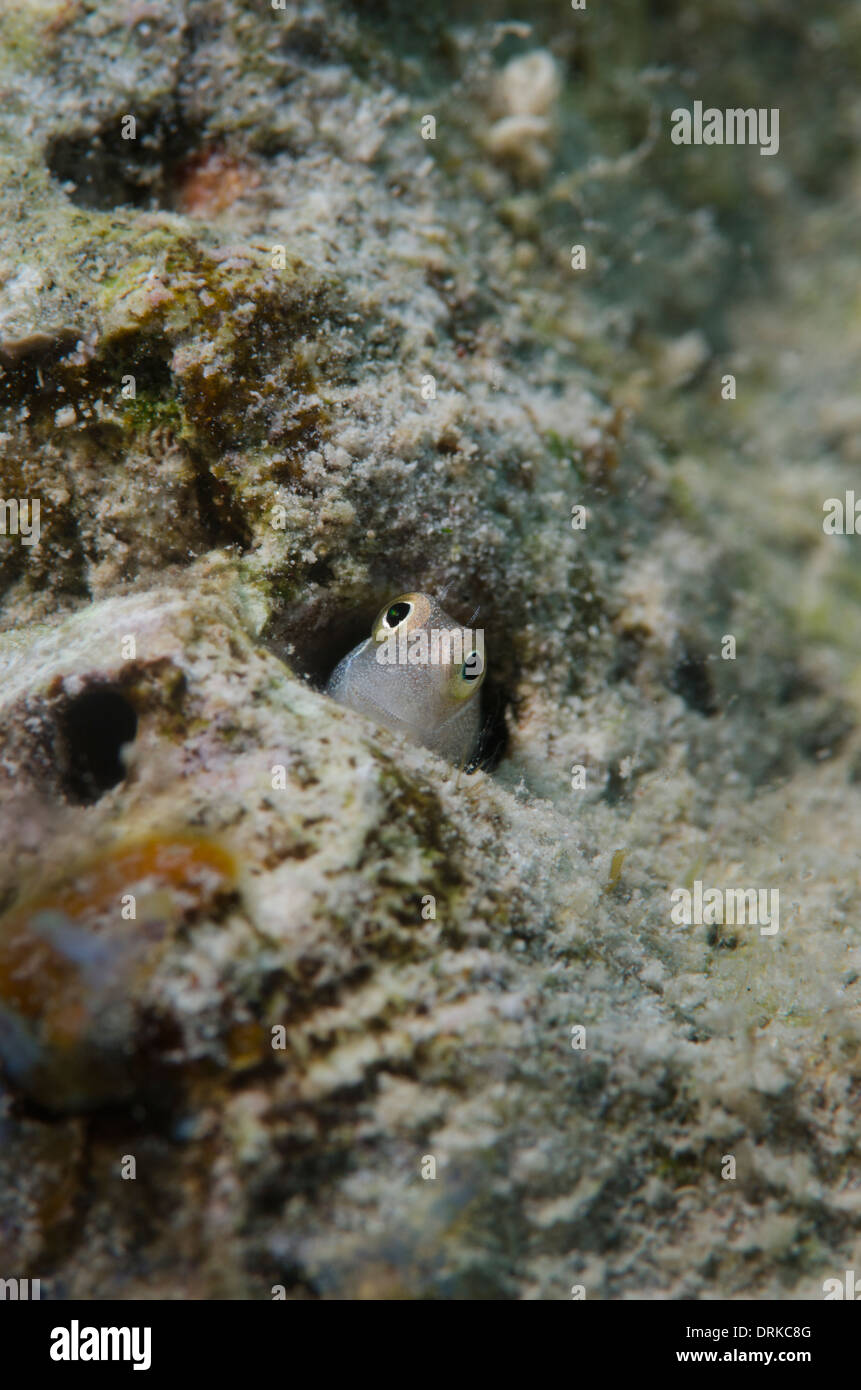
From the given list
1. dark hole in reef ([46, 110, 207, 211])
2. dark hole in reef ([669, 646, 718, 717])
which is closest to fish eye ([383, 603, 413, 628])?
dark hole in reef ([669, 646, 718, 717])

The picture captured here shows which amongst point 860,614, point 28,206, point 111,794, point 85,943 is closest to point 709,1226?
point 85,943

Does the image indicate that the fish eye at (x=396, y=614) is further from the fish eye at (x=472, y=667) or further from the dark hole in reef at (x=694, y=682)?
the dark hole in reef at (x=694, y=682)

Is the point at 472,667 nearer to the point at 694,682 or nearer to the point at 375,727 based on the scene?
the point at 375,727

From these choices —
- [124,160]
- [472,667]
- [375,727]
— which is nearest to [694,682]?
[472,667]

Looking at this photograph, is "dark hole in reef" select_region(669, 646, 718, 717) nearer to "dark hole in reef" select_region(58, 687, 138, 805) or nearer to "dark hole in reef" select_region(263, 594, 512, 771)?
"dark hole in reef" select_region(263, 594, 512, 771)

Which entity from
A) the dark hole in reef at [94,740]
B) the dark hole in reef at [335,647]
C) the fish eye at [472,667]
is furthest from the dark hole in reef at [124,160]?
the fish eye at [472,667]
